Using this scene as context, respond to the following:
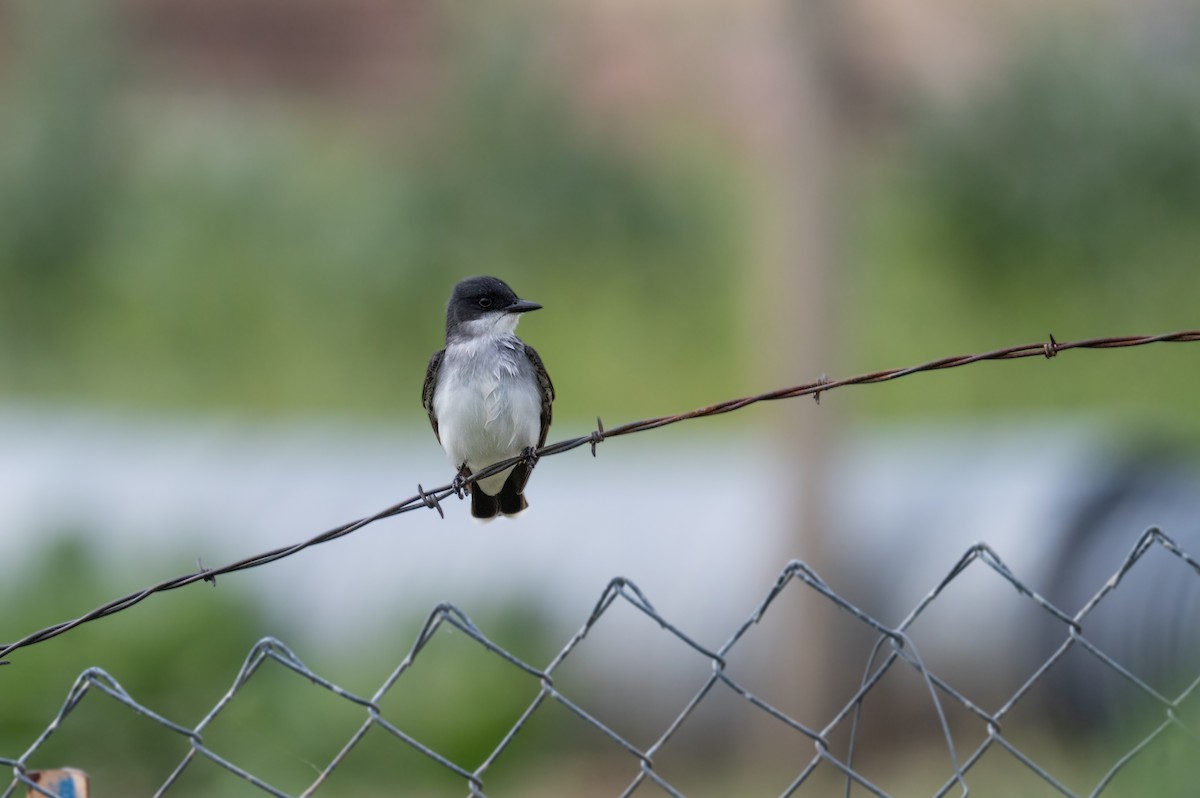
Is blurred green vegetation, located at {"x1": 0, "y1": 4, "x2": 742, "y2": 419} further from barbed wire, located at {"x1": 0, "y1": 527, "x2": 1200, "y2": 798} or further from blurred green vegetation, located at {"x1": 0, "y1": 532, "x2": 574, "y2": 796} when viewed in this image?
barbed wire, located at {"x1": 0, "y1": 527, "x2": 1200, "y2": 798}

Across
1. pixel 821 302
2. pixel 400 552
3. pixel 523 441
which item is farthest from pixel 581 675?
pixel 523 441

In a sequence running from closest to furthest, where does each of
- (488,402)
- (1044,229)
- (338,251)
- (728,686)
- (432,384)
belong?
1. (728,686)
2. (488,402)
3. (432,384)
4. (1044,229)
5. (338,251)

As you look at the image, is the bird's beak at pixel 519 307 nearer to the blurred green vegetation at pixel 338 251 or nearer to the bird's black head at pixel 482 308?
the bird's black head at pixel 482 308

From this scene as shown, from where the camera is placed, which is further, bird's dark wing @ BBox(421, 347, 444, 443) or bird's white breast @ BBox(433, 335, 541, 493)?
bird's dark wing @ BBox(421, 347, 444, 443)

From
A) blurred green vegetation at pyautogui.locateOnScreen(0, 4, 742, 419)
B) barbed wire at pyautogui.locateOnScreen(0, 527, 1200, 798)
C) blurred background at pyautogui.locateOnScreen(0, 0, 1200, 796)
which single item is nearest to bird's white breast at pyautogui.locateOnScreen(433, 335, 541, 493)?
barbed wire at pyautogui.locateOnScreen(0, 527, 1200, 798)

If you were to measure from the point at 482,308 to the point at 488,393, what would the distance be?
31 cm

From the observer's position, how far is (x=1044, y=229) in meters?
14.1

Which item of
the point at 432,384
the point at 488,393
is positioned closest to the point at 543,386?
the point at 488,393

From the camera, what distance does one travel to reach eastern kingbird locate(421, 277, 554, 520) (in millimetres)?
3977

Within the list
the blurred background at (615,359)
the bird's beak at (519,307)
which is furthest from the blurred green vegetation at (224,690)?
the bird's beak at (519,307)

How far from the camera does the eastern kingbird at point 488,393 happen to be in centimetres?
398

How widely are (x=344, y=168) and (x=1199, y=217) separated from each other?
9.85 m

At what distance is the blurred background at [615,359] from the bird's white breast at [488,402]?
1.86 meters

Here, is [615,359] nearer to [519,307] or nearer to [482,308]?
[482,308]
